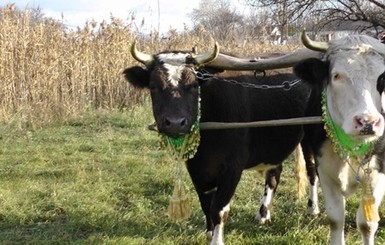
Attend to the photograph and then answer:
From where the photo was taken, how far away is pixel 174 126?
13.2 ft

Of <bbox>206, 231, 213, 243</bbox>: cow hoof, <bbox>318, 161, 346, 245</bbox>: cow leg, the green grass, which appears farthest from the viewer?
the green grass

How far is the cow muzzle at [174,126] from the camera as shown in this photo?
4.02m

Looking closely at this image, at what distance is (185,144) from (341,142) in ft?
3.93

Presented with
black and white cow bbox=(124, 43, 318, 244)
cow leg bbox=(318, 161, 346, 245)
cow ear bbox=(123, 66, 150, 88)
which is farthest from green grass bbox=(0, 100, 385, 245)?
cow ear bbox=(123, 66, 150, 88)

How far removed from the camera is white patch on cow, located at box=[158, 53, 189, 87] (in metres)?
4.26

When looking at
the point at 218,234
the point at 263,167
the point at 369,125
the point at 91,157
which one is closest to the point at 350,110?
the point at 369,125

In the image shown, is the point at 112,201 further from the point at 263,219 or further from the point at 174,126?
the point at 174,126

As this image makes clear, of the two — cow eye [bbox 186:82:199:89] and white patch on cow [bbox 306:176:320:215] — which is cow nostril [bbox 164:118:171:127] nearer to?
cow eye [bbox 186:82:199:89]

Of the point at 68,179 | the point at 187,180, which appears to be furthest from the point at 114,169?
the point at 187,180

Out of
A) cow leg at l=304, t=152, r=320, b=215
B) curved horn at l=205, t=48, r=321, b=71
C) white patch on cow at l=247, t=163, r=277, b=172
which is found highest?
curved horn at l=205, t=48, r=321, b=71

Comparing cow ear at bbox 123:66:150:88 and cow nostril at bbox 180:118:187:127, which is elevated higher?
cow ear at bbox 123:66:150:88

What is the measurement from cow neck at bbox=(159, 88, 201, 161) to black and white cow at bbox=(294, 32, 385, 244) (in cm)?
88

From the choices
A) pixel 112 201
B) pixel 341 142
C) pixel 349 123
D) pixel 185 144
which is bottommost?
pixel 112 201

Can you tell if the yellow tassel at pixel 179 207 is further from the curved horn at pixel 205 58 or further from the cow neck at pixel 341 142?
the cow neck at pixel 341 142
